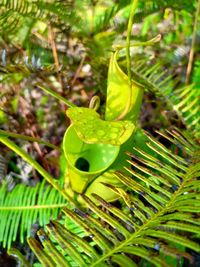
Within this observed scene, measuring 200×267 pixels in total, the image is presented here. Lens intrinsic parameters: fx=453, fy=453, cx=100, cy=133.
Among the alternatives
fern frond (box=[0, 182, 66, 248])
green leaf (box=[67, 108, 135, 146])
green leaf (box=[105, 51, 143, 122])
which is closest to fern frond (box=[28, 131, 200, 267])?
green leaf (box=[67, 108, 135, 146])

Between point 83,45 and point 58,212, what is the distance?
58cm

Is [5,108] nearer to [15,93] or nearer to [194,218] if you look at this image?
[15,93]

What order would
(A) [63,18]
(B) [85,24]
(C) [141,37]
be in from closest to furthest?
(A) [63,18] < (B) [85,24] < (C) [141,37]

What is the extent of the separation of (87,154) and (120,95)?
0.15 metres

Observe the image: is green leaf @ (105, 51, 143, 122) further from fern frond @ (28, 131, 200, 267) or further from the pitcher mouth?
fern frond @ (28, 131, 200, 267)

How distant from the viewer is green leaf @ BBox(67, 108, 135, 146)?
2.87 feet

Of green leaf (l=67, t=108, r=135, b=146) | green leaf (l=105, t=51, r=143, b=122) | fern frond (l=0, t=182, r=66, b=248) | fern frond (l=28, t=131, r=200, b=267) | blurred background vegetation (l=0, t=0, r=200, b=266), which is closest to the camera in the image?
fern frond (l=28, t=131, r=200, b=267)

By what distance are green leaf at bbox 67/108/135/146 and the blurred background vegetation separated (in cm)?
28

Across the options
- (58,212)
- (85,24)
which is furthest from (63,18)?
(58,212)

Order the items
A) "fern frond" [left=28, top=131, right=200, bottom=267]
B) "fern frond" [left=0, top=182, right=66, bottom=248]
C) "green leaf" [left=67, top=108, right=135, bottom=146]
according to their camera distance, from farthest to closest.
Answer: "fern frond" [left=0, top=182, right=66, bottom=248] → "green leaf" [left=67, top=108, right=135, bottom=146] → "fern frond" [left=28, top=131, right=200, bottom=267]

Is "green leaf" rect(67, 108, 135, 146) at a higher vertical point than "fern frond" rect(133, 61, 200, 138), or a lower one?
higher

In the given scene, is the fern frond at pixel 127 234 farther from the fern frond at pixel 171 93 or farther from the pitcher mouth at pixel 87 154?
the fern frond at pixel 171 93

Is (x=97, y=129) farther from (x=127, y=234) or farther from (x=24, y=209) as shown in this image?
(x=24, y=209)

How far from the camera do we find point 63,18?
1306 millimetres
